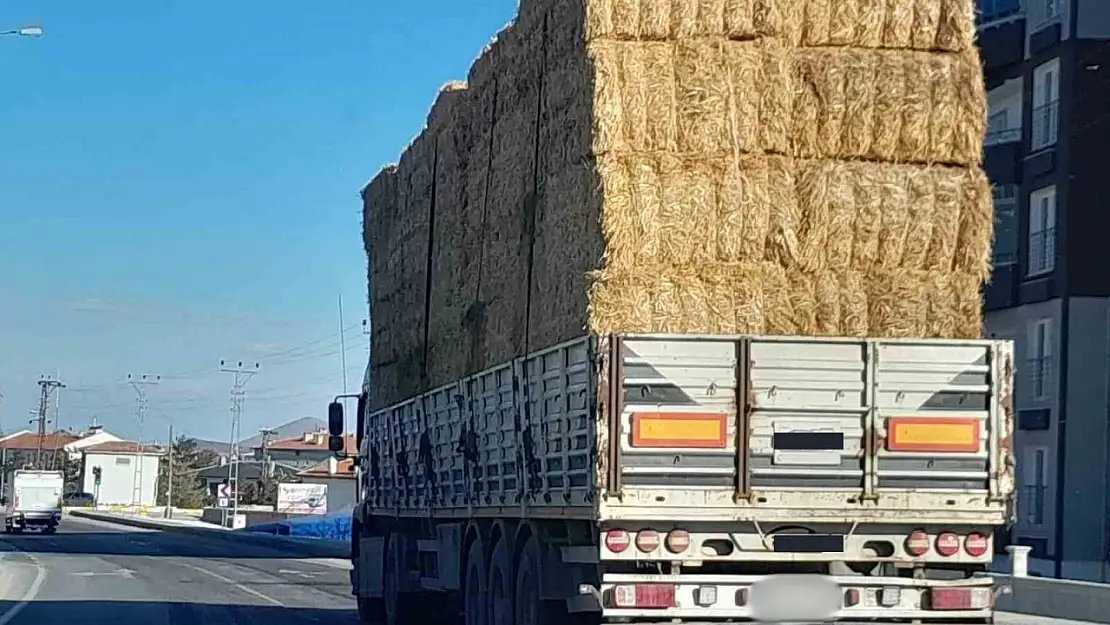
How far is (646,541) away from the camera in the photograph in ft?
35.7

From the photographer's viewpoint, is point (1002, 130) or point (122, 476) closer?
point (1002, 130)

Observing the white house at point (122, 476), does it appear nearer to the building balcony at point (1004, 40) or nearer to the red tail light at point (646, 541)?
the building balcony at point (1004, 40)

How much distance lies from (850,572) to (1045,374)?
950 inches

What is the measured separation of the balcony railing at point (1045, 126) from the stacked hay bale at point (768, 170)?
2291cm

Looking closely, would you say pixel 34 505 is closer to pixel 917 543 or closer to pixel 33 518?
pixel 33 518

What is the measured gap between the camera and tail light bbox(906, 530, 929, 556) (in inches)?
442

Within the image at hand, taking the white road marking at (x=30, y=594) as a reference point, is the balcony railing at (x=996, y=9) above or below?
above

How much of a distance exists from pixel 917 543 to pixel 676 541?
1.63m

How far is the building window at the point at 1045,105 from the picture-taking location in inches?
1334

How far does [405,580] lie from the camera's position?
63.2ft

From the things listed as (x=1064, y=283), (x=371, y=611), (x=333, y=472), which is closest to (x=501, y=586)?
(x=371, y=611)

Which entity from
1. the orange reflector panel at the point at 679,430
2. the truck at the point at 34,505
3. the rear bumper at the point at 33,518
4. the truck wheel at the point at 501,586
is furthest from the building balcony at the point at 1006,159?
the rear bumper at the point at 33,518

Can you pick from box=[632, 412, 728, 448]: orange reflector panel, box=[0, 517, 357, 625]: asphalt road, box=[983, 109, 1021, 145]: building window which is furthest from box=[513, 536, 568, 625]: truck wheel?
box=[983, 109, 1021, 145]: building window

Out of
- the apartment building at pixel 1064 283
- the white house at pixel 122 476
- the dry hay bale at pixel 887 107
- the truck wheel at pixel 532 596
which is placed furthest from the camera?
the white house at pixel 122 476
